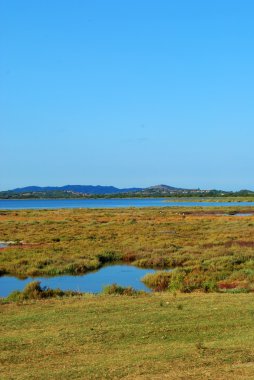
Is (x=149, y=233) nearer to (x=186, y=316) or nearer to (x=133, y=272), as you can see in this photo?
(x=133, y=272)

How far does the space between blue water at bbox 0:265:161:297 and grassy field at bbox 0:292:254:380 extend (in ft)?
30.6

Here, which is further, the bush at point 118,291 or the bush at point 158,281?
the bush at point 158,281

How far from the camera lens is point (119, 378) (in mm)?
9539

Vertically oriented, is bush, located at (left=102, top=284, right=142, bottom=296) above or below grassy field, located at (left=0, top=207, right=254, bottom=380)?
below

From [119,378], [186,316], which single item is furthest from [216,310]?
[119,378]

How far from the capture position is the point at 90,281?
98.6 ft

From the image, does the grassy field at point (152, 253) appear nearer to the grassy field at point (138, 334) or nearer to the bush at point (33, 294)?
the grassy field at point (138, 334)

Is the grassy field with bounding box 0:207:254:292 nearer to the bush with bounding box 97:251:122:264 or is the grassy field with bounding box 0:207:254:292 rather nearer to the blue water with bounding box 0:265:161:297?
the bush with bounding box 97:251:122:264

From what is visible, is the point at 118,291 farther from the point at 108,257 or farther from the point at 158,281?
the point at 108,257

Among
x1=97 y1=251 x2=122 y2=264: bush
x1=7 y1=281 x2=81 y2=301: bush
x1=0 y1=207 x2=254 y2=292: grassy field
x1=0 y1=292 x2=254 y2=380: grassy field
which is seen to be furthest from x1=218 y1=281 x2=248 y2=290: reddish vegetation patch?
x1=97 y1=251 x2=122 y2=264: bush

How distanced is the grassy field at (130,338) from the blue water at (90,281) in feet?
30.6

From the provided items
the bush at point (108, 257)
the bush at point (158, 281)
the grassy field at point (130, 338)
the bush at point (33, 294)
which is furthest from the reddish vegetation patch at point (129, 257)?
the grassy field at point (130, 338)

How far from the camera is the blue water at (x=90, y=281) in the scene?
89.2 ft

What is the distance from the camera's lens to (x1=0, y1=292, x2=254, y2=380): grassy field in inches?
395
